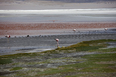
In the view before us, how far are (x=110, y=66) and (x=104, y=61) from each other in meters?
1.41

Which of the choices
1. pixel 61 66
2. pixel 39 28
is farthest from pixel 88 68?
pixel 39 28

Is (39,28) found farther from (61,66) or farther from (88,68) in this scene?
(88,68)

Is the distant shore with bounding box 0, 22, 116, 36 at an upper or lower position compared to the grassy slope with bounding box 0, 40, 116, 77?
lower

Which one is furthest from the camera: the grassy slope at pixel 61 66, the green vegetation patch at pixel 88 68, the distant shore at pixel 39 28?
the distant shore at pixel 39 28

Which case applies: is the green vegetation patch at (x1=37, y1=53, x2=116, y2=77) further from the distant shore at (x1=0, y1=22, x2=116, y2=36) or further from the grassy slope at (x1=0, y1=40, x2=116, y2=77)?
the distant shore at (x1=0, y1=22, x2=116, y2=36)

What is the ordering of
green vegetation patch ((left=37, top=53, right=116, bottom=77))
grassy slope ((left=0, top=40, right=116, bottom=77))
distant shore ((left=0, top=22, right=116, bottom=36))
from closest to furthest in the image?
1. green vegetation patch ((left=37, top=53, right=116, bottom=77))
2. grassy slope ((left=0, top=40, right=116, bottom=77))
3. distant shore ((left=0, top=22, right=116, bottom=36))

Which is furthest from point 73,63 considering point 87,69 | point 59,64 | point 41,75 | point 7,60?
point 7,60

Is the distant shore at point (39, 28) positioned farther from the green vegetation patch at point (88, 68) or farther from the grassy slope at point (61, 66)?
the green vegetation patch at point (88, 68)

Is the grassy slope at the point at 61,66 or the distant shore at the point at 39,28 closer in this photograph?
the grassy slope at the point at 61,66

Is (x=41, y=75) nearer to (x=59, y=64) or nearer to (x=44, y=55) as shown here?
(x=59, y=64)

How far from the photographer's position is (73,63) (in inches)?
642

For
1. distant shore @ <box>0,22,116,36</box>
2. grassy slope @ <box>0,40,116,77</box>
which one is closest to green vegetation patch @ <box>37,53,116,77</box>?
grassy slope @ <box>0,40,116,77</box>

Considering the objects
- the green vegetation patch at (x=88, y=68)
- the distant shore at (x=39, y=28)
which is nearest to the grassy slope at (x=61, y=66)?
the green vegetation patch at (x=88, y=68)

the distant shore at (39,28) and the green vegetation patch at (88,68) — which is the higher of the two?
the green vegetation patch at (88,68)
